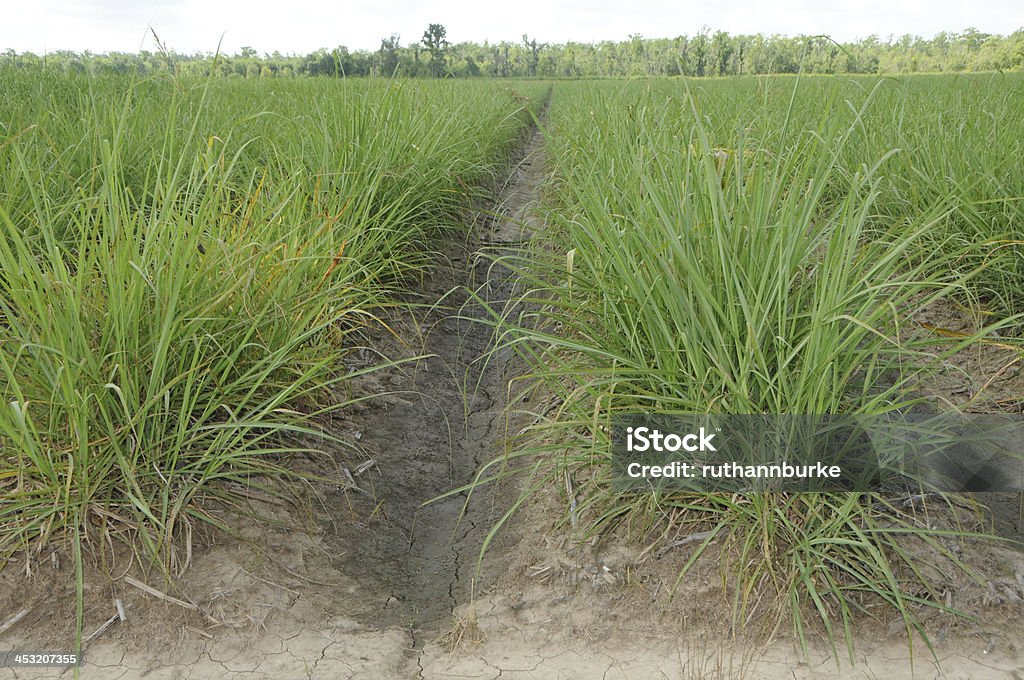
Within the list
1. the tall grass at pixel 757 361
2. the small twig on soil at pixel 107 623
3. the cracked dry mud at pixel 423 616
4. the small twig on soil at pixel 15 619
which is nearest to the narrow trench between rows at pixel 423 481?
the cracked dry mud at pixel 423 616

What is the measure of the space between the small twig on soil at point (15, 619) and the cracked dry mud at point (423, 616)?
10 millimetres

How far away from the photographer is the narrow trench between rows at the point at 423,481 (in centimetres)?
194

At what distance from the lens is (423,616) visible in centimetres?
185

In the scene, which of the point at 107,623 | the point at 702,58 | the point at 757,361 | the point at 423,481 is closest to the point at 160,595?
the point at 107,623

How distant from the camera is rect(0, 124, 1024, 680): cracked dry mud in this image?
157 centimetres

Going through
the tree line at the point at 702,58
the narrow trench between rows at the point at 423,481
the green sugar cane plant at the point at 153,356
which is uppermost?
the tree line at the point at 702,58

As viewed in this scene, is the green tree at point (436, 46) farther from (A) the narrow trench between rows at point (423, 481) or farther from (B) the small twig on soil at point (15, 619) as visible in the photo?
(B) the small twig on soil at point (15, 619)

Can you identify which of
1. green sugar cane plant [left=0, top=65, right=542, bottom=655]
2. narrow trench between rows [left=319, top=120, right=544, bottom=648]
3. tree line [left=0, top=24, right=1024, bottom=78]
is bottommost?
narrow trench between rows [left=319, top=120, right=544, bottom=648]

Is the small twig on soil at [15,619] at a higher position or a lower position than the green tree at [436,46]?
lower

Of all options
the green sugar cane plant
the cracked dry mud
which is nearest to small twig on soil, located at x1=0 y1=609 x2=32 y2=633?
the cracked dry mud

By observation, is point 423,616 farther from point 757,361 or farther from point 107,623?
point 757,361

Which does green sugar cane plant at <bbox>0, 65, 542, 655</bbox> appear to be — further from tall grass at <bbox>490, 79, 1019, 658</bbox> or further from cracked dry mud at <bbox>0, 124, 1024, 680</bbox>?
tall grass at <bbox>490, 79, 1019, 658</bbox>

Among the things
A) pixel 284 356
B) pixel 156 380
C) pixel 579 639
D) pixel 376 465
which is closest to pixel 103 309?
pixel 156 380

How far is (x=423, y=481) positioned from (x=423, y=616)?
642 mm
